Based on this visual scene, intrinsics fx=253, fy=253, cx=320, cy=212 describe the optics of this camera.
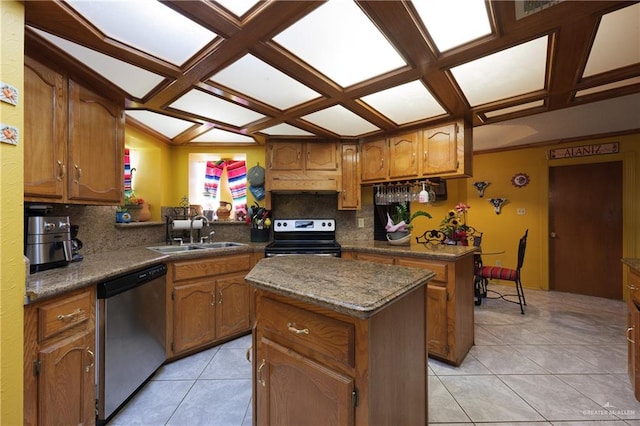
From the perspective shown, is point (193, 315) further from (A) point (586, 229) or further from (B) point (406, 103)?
(A) point (586, 229)

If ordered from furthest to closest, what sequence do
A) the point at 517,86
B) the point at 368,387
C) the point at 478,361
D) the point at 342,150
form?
1. the point at 342,150
2. the point at 478,361
3. the point at 517,86
4. the point at 368,387

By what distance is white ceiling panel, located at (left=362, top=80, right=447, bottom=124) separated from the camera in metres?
1.92

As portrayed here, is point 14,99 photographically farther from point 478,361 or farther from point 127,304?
point 478,361

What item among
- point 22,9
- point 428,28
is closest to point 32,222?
point 22,9

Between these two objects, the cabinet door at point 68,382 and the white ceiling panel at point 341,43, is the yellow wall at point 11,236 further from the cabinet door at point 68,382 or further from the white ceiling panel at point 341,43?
the white ceiling panel at point 341,43

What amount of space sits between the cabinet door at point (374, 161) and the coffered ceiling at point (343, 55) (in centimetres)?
54

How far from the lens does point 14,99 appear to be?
1.10 metres

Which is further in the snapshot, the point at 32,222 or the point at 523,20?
the point at 32,222

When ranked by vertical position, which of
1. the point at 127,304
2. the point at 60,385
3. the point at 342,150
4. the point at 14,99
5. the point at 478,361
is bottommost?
the point at 478,361

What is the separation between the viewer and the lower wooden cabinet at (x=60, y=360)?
1.10m

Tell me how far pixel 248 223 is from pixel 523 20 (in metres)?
2.85

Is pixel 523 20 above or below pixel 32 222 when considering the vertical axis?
above

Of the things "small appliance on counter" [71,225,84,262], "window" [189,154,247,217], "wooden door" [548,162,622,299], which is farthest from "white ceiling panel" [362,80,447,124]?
"wooden door" [548,162,622,299]

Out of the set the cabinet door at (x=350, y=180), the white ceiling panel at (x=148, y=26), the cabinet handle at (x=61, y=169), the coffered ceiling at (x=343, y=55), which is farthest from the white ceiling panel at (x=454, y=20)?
the cabinet handle at (x=61, y=169)
